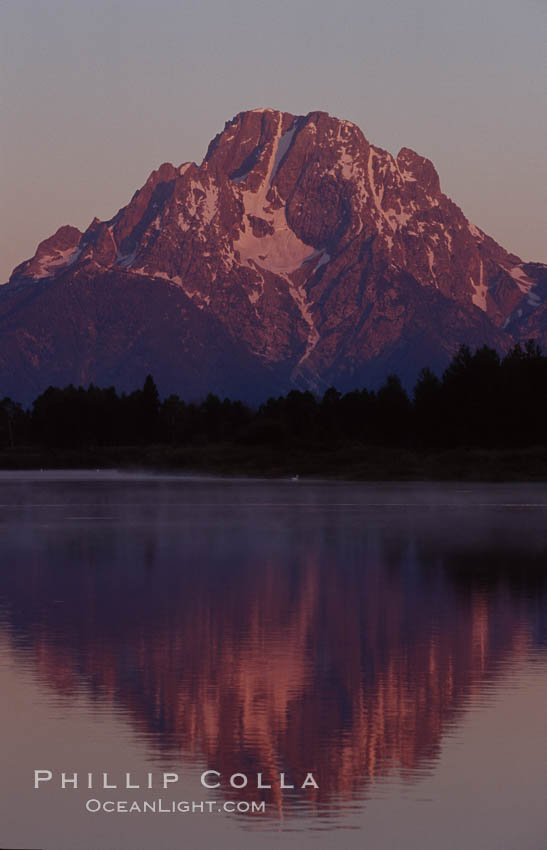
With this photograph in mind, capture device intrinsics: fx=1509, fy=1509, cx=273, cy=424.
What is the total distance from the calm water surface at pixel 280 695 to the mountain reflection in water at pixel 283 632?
63 mm

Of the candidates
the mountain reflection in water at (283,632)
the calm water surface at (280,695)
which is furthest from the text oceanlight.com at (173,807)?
the mountain reflection in water at (283,632)

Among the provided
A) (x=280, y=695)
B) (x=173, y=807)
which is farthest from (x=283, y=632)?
(x=173, y=807)

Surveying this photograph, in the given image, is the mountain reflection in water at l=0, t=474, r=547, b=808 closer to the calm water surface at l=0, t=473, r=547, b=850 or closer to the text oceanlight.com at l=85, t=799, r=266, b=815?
the calm water surface at l=0, t=473, r=547, b=850

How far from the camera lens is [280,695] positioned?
22547 millimetres

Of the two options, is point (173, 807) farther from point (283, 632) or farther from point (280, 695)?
point (283, 632)

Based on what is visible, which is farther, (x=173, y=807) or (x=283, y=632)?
(x=283, y=632)

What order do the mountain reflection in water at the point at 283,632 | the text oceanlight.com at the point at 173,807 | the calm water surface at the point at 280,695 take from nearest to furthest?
the calm water surface at the point at 280,695 → the text oceanlight.com at the point at 173,807 → the mountain reflection in water at the point at 283,632

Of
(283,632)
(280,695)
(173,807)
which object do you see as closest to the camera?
(173,807)

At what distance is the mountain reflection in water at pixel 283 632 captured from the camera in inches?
767

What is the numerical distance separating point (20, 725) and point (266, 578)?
2134 centimetres

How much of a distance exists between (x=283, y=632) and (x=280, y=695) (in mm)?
7407

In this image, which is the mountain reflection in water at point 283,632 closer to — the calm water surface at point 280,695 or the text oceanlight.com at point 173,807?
the calm water surface at point 280,695

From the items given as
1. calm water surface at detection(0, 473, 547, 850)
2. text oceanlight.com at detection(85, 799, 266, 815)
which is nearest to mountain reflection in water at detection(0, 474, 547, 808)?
calm water surface at detection(0, 473, 547, 850)

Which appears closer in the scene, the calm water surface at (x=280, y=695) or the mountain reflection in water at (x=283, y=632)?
the calm water surface at (x=280, y=695)
